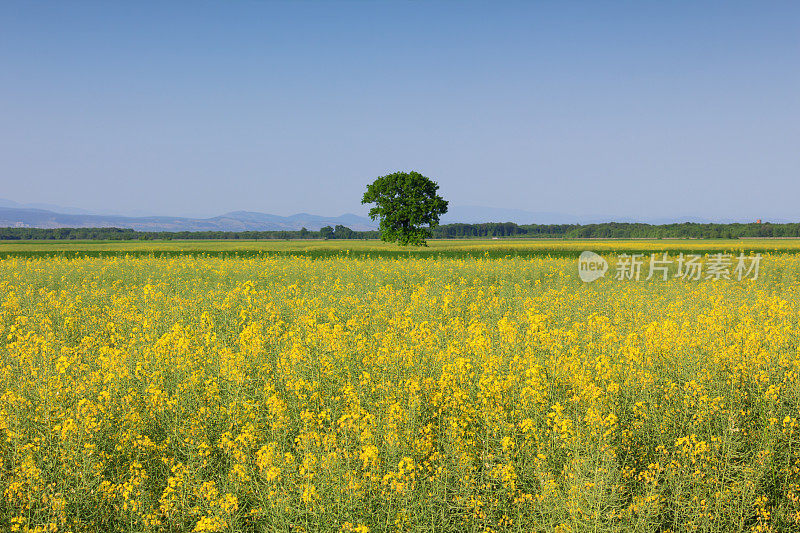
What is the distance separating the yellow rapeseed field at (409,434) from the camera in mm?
3422

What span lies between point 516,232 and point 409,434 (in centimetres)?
15387

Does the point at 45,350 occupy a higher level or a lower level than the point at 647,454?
higher

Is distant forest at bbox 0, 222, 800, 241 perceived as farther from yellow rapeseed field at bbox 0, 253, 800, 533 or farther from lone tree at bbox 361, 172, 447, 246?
yellow rapeseed field at bbox 0, 253, 800, 533

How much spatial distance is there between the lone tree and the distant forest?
26041 mm

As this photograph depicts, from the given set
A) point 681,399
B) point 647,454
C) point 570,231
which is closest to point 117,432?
point 647,454

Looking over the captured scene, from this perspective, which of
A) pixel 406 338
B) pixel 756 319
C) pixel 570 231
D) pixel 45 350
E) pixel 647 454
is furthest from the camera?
pixel 570 231

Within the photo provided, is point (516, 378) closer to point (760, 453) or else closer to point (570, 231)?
point (760, 453)

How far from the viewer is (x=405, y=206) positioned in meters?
57.3

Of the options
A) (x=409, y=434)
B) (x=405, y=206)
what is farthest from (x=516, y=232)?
(x=409, y=434)

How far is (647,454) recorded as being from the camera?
14.1 feet

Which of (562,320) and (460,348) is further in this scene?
(562,320)

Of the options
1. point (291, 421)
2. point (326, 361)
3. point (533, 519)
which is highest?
point (326, 361)

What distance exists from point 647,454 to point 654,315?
19.3ft

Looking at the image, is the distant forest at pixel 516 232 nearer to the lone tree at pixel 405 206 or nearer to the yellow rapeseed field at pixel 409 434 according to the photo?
the lone tree at pixel 405 206
